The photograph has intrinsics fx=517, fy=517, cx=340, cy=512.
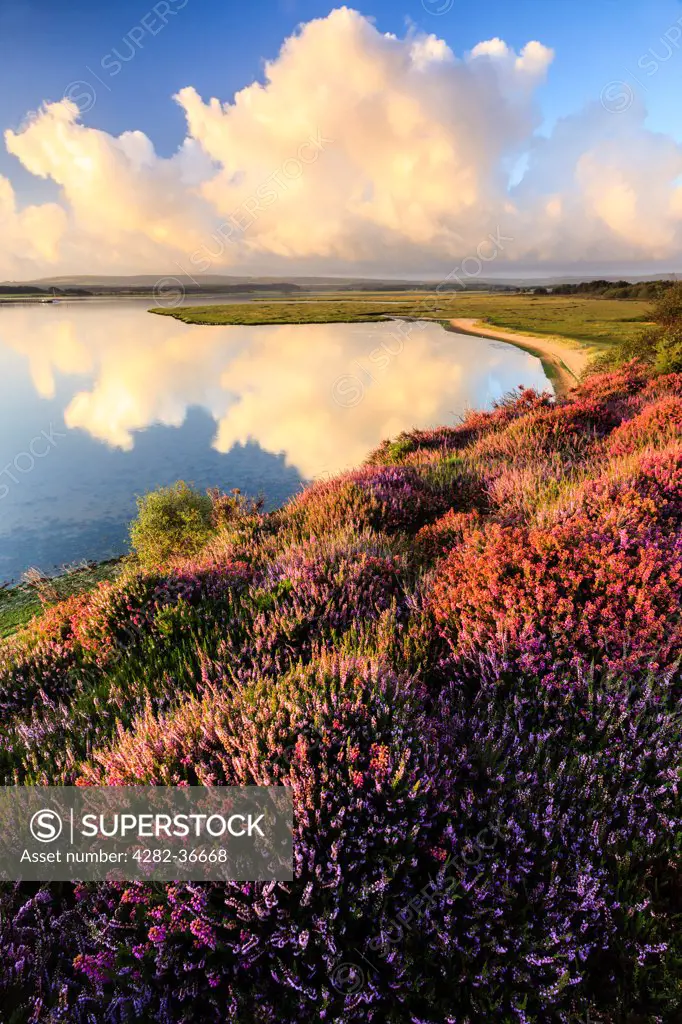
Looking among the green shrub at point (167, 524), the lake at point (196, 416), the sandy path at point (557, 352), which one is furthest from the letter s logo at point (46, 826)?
the sandy path at point (557, 352)

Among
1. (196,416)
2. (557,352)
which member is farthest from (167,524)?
(557,352)

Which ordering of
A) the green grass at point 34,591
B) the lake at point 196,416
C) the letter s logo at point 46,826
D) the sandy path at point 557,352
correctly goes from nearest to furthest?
1. the letter s logo at point 46,826
2. the green grass at point 34,591
3. the lake at point 196,416
4. the sandy path at point 557,352

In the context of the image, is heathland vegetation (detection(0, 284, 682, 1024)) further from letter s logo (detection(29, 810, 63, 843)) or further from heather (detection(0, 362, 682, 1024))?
letter s logo (detection(29, 810, 63, 843))

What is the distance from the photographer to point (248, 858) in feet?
7.91

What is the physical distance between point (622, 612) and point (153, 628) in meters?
4.13

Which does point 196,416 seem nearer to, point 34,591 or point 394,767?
point 34,591

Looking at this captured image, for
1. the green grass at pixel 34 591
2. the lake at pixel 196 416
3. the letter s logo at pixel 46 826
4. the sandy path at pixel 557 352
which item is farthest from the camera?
the sandy path at pixel 557 352

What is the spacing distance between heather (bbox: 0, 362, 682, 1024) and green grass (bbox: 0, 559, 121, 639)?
22.0ft

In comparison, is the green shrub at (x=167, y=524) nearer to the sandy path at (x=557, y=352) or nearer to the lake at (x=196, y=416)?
the lake at (x=196, y=416)

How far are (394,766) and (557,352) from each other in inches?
2194

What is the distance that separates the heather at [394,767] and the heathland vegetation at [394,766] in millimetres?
16

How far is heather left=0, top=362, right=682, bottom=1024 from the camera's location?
7.01 feet

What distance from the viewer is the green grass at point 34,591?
1115cm

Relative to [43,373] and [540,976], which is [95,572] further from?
[43,373]
